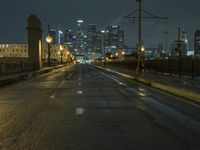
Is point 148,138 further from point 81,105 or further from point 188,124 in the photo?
point 81,105

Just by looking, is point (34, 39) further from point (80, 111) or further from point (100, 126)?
point (100, 126)

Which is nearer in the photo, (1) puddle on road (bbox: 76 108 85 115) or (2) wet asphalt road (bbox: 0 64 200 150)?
(2) wet asphalt road (bbox: 0 64 200 150)

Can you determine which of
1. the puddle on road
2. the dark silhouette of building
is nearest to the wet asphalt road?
the puddle on road

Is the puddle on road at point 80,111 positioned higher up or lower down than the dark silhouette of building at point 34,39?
lower down

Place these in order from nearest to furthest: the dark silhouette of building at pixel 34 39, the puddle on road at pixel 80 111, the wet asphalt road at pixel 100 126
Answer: the wet asphalt road at pixel 100 126 → the puddle on road at pixel 80 111 → the dark silhouette of building at pixel 34 39

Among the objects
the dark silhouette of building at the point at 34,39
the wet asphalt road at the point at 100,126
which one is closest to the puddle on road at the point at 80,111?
the wet asphalt road at the point at 100,126

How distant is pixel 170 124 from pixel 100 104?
6.16 meters

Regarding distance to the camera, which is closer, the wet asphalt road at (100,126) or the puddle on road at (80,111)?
the wet asphalt road at (100,126)

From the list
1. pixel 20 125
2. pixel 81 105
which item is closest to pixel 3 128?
pixel 20 125

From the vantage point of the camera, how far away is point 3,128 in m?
12.1

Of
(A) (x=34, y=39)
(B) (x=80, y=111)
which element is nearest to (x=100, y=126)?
(B) (x=80, y=111)

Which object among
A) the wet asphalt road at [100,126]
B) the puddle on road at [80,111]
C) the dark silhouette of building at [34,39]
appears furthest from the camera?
the dark silhouette of building at [34,39]

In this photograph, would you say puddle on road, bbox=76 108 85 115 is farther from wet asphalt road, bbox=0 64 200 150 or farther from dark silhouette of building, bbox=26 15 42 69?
dark silhouette of building, bbox=26 15 42 69

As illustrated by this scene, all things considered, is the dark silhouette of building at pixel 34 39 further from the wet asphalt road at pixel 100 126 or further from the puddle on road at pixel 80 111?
the puddle on road at pixel 80 111
